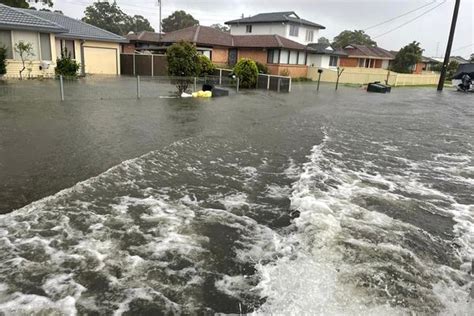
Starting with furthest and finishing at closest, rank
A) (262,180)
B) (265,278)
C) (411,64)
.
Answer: (411,64) → (262,180) → (265,278)

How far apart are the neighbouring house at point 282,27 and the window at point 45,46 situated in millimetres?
28037

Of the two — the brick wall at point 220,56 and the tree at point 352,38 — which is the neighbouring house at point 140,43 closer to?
the brick wall at point 220,56

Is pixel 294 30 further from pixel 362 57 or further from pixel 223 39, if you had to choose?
pixel 362 57

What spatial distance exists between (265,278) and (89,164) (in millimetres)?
4814

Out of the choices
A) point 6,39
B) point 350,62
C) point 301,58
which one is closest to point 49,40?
point 6,39

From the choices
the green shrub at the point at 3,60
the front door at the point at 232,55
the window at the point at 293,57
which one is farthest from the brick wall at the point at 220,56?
the green shrub at the point at 3,60

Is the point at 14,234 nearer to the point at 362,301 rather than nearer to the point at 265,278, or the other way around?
the point at 265,278

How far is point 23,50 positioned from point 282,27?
30.1 metres

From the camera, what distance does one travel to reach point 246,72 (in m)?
25.5

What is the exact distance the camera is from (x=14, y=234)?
4836mm

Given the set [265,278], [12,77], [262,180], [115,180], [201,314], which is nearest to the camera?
[201,314]

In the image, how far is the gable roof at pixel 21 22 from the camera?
21.3 meters

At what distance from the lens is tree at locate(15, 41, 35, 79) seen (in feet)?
71.4

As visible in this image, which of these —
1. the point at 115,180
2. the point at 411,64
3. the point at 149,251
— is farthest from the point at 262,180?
the point at 411,64
